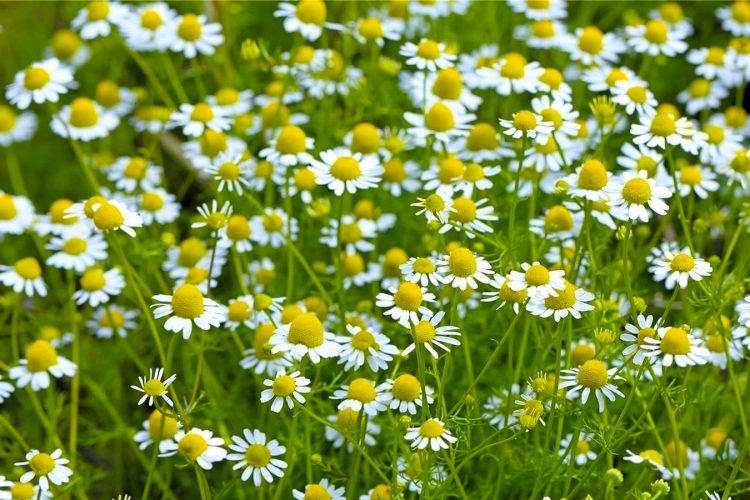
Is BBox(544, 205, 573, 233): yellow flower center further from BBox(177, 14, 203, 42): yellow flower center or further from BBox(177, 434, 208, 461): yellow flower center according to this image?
BBox(177, 14, 203, 42): yellow flower center

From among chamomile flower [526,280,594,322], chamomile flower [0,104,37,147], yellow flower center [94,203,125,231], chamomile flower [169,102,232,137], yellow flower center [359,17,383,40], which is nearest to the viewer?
chamomile flower [526,280,594,322]

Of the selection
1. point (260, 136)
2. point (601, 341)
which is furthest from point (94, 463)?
point (601, 341)

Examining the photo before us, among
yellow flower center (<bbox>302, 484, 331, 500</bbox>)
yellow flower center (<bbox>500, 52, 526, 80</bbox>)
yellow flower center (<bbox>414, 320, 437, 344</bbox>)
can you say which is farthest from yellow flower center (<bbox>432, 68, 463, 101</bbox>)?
yellow flower center (<bbox>302, 484, 331, 500</bbox>)

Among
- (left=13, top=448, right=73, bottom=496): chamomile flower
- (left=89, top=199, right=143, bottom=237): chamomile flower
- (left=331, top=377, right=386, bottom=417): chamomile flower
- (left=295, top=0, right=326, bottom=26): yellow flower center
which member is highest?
(left=295, top=0, right=326, bottom=26): yellow flower center

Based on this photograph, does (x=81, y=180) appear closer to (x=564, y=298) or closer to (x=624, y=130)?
(x=624, y=130)

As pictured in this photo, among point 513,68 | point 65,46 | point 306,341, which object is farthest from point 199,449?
point 65,46

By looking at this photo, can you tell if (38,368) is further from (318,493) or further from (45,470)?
(318,493)

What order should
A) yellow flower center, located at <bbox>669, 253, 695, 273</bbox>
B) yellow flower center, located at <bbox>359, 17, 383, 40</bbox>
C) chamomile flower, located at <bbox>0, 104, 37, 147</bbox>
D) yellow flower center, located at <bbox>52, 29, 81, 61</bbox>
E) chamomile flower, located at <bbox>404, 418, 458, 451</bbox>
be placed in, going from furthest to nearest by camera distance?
yellow flower center, located at <bbox>52, 29, 81, 61</bbox>
chamomile flower, located at <bbox>0, 104, 37, 147</bbox>
yellow flower center, located at <bbox>359, 17, 383, 40</bbox>
yellow flower center, located at <bbox>669, 253, 695, 273</bbox>
chamomile flower, located at <bbox>404, 418, 458, 451</bbox>
